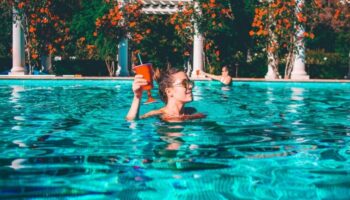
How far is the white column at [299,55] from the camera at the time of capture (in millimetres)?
25828

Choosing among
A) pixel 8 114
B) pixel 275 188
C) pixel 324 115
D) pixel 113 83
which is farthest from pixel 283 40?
pixel 275 188

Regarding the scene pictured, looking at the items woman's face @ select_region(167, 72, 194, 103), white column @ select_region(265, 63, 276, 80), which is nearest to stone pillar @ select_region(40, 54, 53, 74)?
white column @ select_region(265, 63, 276, 80)

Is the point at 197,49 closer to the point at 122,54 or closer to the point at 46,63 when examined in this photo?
the point at 122,54

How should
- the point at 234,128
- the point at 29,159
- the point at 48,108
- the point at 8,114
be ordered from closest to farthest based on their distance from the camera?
the point at 29,159, the point at 234,128, the point at 8,114, the point at 48,108

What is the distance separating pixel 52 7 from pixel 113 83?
7131mm

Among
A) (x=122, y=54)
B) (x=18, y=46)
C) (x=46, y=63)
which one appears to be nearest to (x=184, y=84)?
(x=18, y=46)

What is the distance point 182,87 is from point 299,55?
20.5m

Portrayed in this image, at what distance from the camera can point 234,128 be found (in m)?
7.59

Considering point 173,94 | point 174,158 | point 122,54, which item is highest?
point 122,54

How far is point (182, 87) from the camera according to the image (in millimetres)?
6777

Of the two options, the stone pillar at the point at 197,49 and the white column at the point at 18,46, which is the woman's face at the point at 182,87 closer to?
the stone pillar at the point at 197,49

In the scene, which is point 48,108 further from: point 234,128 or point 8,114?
point 234,128

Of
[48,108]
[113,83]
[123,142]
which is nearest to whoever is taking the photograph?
[123,142]

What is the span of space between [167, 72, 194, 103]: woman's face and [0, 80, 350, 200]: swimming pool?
1.41 ft
